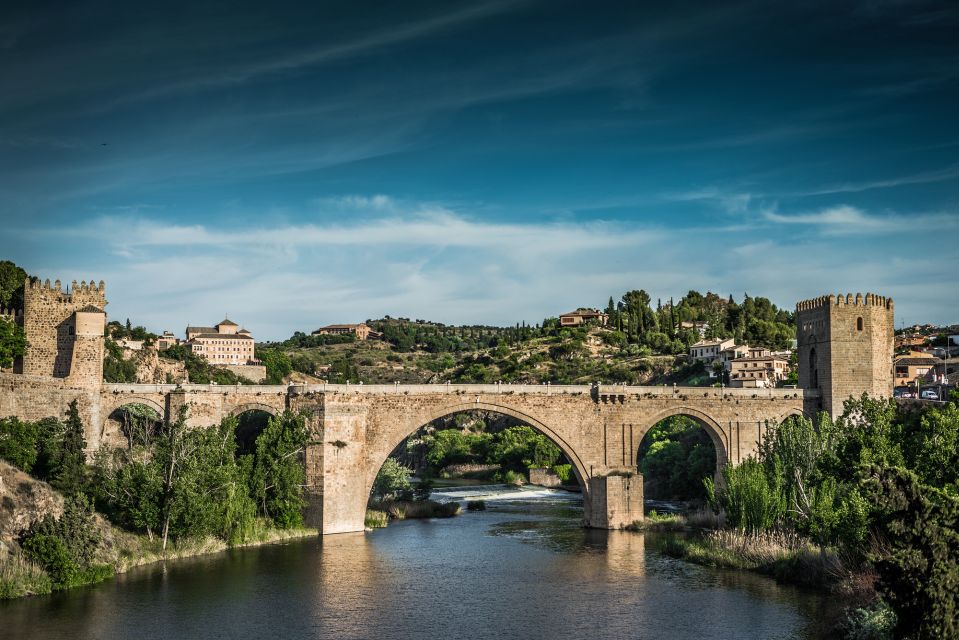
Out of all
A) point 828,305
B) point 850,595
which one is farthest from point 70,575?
point 828,305

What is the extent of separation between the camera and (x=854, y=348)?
38.9 meters

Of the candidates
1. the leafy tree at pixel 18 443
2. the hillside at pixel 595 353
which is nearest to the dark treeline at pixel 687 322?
the hillside at pixel 595 353

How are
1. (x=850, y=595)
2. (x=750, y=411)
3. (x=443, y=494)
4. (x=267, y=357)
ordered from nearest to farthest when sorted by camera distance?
(x=850, y=595), (x=750, y=411), (x=443, y=494), (x=267, y=357)

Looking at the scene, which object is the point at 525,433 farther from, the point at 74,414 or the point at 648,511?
the point at 74,414

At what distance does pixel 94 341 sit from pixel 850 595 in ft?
88.2

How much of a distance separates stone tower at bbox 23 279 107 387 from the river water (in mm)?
9603

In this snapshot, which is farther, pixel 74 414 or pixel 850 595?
pixel 74 414

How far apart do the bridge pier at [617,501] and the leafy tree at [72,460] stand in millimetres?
18875

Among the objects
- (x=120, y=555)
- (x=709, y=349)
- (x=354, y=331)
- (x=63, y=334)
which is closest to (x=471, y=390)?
(x=120, y=555)

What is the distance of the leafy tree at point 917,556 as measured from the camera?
619 inches

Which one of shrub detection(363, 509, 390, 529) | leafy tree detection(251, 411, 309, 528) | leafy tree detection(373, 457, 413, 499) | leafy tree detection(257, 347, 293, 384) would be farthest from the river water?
leafy tree detection(257, 347, 293, 384)

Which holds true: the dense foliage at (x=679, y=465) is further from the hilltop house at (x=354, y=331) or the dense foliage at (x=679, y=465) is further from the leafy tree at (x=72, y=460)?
the hilltop house at (x=354, y=331)

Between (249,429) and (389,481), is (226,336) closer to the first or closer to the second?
(249,429)

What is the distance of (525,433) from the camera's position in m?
61.4
